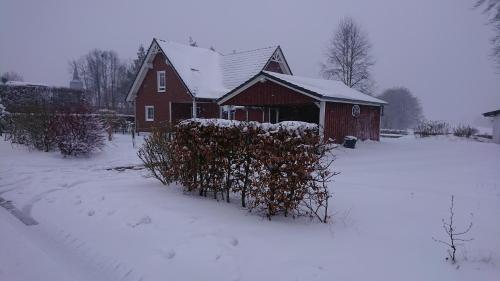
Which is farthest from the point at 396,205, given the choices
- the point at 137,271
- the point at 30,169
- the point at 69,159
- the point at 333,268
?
the point at 69,159

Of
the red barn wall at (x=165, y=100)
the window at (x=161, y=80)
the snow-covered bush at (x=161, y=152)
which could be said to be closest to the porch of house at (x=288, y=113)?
the red barn wall at (x=165, y=100)

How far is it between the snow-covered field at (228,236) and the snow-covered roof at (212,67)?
64.3 feet

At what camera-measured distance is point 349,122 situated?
2014 centimetres

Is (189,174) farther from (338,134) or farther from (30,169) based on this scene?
(338,134)

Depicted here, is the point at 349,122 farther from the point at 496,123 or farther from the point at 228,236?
the point at 228,236

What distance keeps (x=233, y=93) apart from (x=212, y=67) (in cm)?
1095

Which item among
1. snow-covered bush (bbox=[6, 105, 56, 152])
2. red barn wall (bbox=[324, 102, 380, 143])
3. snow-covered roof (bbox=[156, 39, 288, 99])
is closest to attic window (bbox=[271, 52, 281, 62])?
snow-covered roof (bbox=[156, 39, 288, 99])

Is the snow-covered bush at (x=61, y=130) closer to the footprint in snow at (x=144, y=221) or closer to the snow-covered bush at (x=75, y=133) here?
the snow-covered bush at (x=75, y=133)

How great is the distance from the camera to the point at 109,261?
15.2 feet

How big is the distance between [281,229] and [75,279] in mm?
2701

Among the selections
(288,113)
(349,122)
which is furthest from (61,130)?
(349,122)

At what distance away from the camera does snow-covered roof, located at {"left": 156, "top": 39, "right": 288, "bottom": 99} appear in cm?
2741

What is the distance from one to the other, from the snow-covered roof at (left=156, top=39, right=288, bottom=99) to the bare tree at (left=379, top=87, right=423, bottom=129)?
59428 mm

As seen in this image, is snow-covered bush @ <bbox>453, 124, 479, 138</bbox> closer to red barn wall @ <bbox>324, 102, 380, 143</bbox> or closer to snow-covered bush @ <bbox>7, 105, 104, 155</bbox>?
red barn wall @ <bbox>324, 102, 380, 143</bbox>
